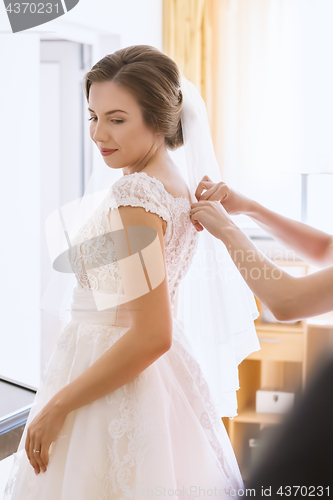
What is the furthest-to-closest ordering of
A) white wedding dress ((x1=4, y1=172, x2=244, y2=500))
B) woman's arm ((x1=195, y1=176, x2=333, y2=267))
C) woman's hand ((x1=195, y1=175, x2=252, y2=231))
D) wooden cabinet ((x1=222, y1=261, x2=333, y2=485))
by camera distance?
wooden cabinet ((x1=222, y1=261, x2=333, y2=485)) < woman's arm ((x1=195, y1=176, x2=333, y2=267)) < woman's hand ((x1=195, y1=175, x2=252, y2=231)) < white wedding dress ((x1=4, y1=172, x2=244, y2=500))

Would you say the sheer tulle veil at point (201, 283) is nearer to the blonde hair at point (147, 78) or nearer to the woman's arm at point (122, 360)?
the blonde hair at point (147, 78)

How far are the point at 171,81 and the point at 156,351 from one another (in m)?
0.55

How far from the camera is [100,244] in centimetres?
89

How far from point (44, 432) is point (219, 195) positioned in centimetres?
59

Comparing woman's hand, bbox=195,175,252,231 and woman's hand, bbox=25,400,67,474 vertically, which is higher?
woman's hand, bbox=195,175,252,231

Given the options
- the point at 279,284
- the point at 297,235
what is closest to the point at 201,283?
the point at 297,235

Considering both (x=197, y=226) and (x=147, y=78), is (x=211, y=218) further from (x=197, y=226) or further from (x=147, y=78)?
(x=147, y=78)

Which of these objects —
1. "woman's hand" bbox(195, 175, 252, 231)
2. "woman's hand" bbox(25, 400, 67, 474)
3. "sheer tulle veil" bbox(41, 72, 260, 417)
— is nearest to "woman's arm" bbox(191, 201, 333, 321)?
"woman's hand" bbox(195, 175, 252, 231)

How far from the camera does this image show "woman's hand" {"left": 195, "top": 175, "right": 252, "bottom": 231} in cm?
102

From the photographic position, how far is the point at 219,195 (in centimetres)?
102

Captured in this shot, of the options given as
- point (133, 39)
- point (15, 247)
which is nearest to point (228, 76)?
point (133, 39)

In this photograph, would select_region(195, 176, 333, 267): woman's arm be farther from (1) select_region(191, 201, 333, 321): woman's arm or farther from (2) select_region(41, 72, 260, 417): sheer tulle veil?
(1) select_region(191, 201, 333, 321): woman's arm

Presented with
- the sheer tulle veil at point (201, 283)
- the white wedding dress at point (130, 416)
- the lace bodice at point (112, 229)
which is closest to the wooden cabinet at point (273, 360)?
the sheer tulle veil at point (201, 283)

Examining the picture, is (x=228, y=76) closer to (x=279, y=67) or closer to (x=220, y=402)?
(x=279, y=67)
